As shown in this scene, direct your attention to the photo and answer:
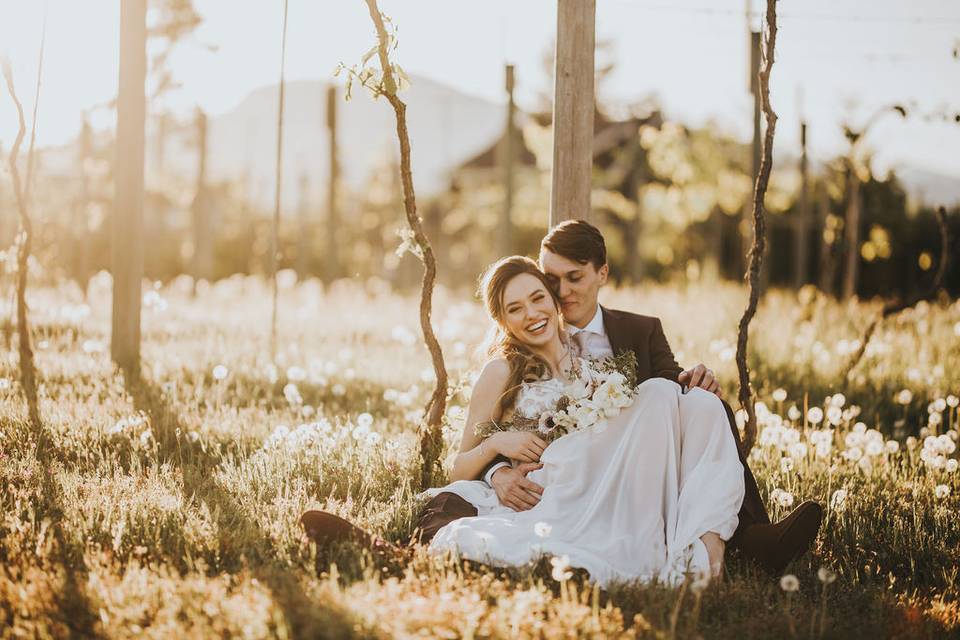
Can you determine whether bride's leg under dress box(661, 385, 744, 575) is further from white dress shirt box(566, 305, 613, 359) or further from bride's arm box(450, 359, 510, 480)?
bride's arm box(450, 359, 510, 480)

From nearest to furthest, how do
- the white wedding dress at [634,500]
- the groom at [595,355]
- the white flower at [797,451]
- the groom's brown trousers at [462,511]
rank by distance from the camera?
the white wedding dress at [634,500] → the groom at [595,355] → the groom's brown trousers at [462,511] → the white flower at [797,451]

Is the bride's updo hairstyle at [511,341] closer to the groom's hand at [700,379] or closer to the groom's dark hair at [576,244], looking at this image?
the groom's dark hair at [576,244]

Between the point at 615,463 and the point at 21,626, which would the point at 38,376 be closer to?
the point at 21,626

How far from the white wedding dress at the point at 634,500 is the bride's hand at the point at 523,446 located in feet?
0.38

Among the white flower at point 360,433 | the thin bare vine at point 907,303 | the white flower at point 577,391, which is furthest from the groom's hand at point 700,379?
the thin bare vine at point 907,303

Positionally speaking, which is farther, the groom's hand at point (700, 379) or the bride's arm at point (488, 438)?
the bride's arm at point (488, 438)

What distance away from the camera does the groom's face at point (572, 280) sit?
15.7 feet

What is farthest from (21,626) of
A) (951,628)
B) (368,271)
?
(368,271)

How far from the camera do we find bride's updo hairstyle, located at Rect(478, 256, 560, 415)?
14.7ft

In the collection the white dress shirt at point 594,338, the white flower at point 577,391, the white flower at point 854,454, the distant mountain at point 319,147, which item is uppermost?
the distant mountain at point 319,147

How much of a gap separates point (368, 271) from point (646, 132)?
15602 mm

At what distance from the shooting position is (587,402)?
4016 millimetres

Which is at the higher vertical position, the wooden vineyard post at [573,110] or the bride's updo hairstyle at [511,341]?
the wooden vineyard post at [573,110]

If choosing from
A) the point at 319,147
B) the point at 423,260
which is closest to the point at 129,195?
the point at 423,260
